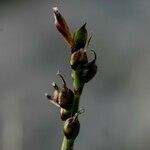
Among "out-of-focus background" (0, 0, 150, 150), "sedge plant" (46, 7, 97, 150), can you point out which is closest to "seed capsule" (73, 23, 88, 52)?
"sedge plant" (46, 7, 97, 150)

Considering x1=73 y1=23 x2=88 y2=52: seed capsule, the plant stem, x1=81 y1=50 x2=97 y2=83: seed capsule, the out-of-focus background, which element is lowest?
the plant stem

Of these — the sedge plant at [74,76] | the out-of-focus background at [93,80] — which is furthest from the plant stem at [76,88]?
the out-of-focus background at [93,80]

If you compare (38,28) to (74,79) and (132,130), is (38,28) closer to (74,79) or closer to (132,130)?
(132,130)

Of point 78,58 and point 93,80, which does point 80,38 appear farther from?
point 93,80

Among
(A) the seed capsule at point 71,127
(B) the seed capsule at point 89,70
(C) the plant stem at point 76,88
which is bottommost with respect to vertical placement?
(A) the seed capsule at point 71,127

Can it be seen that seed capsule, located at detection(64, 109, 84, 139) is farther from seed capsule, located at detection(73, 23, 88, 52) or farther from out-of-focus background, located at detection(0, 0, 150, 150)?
out-of-focus background, located at detection(0, 0, 150, 150)

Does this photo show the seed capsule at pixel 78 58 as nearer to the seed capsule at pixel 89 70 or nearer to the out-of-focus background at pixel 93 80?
the seed capsule at pixel 89 70

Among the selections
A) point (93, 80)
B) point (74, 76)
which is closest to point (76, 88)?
point (74, 76)

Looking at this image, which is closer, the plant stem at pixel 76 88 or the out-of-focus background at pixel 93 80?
the plant stem at pixel 76 88
